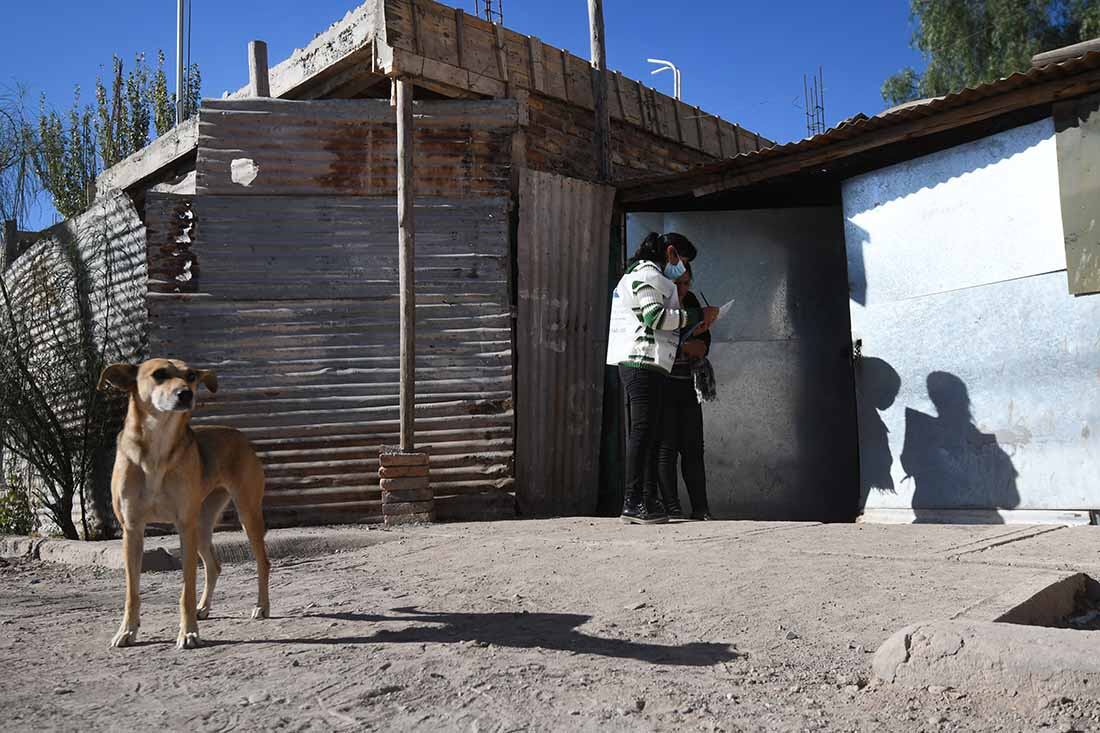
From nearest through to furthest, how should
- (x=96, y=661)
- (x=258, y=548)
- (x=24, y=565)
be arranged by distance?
(x=96, y=661) < (x=258, y=548) < (x=24, y=565)

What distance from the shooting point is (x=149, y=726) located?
2660 mm

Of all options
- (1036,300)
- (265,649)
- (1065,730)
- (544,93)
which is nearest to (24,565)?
(265,649)

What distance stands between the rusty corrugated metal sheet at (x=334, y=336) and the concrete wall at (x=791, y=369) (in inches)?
92.3

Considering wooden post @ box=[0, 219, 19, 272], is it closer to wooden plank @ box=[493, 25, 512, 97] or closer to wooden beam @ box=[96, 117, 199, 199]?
wooden beam @ box=[96, 117, 199, 199]

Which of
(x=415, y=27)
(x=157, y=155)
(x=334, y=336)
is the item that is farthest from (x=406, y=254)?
(x=157, y=155)

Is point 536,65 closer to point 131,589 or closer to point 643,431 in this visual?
point 643,431

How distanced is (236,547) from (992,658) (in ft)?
16.5

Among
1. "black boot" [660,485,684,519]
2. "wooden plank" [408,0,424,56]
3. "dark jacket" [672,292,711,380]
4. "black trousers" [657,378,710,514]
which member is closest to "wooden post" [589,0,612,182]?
"wooden plank" [408,0,424,56]

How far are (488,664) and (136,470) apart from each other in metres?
1.68

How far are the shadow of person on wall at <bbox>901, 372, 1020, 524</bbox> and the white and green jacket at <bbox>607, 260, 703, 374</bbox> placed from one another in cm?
207

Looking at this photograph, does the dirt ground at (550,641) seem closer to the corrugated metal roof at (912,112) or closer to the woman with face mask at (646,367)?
the woman with face mask at (646,367)

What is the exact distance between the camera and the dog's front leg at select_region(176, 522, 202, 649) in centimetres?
364

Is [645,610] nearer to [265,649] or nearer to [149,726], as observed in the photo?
[265,649]

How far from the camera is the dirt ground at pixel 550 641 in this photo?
2701 millimetres
